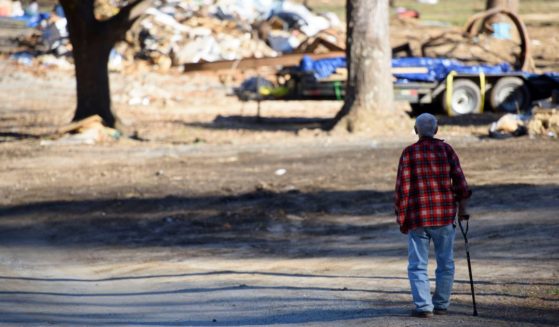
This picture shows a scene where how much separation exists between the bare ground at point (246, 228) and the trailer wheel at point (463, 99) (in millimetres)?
487

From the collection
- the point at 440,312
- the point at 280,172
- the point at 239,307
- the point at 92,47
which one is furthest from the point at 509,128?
the point at 440,312

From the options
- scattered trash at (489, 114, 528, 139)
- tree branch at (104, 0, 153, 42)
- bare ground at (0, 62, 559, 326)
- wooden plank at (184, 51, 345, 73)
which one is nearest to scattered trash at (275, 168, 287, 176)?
bare ground at (0, 62, 559, 326)

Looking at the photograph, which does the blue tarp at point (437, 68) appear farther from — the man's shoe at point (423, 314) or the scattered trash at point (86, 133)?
the man's shoe at point (423, 314)

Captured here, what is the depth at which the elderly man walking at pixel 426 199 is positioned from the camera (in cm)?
811

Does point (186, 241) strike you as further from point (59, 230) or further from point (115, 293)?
point (115, 293)

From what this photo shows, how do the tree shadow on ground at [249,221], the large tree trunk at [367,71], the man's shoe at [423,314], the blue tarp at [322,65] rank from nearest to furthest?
the man's shoe at [423,314] < the tree shadow on ground at [249,221] < the large tree trunk at [367,71] < the blue tarp at [322,65]

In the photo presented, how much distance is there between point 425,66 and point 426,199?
17.3 m

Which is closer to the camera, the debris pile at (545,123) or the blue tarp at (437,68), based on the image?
the debris pile at (545,123)

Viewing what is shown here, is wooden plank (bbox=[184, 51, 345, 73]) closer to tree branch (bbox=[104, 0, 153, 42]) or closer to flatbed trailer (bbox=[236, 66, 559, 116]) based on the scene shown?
flatbed trailer (bbox=[236, 66, 559, 116])

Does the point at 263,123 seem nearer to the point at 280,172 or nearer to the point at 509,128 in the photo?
the point at 509,128

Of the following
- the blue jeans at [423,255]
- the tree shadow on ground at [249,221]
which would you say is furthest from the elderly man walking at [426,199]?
the tree shadow on ground at [249,221]

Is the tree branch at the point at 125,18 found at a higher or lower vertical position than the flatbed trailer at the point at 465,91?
higher

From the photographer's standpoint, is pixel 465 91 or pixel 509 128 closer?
pixel 509 128

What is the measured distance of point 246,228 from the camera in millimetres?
14539
